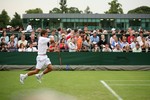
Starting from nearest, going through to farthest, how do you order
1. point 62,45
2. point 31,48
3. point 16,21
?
point 31,48
point 62,45
point 16,21

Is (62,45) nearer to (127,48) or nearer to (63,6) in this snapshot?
(127,48)

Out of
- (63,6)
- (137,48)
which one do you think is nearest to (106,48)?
(137,48)

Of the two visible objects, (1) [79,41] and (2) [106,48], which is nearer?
(1) [79,41]

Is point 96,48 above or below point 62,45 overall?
below

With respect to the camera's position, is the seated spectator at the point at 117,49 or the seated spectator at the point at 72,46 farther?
the seated spectator at the point at 117,49

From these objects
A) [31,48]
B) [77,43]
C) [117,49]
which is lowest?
[117,49]

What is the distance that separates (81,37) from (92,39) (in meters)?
0.83

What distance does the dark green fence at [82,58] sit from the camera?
57.9 feet

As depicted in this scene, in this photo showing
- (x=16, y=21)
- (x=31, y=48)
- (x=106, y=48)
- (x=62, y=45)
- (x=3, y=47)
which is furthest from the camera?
(x=16, y=21)

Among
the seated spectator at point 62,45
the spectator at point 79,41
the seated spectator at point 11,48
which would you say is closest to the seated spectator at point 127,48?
the spectator at point 79,41

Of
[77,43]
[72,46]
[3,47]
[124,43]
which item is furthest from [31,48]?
[124,43]

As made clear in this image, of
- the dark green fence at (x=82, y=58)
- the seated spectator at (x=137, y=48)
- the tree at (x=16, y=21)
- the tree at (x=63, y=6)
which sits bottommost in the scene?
the dark green fence at (x=82, y=58)

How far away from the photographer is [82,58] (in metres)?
17.9

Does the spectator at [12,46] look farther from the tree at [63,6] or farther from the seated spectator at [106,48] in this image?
the tree at [63,6]
